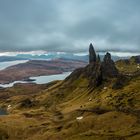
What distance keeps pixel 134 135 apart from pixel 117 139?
1257cm

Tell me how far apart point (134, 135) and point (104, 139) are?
19.1m

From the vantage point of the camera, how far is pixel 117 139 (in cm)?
19450

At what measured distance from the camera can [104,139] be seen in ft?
650

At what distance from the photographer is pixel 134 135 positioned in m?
200

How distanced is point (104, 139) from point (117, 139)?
27.5ft
